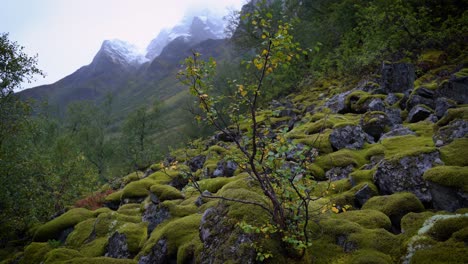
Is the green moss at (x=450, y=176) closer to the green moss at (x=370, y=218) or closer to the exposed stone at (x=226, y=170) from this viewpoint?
the green moss at (x=370, y=218)

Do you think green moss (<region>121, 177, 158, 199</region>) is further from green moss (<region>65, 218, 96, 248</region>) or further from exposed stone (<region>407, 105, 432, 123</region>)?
exposed stone (<region>407, 105, 432, 123</region>)

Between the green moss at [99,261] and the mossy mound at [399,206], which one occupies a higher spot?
the green moss at [99,261]

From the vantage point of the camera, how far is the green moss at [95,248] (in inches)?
468

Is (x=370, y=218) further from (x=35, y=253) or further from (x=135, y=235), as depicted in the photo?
(x=35, y=253)

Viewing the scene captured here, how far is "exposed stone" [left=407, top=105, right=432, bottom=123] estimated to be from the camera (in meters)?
15.9

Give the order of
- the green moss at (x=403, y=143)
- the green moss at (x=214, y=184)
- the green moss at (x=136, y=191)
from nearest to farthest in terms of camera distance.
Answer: the green moss at (x=403, y=143)
the green moss at (x=214, y=184)
the green moss at (x=136, y=191)

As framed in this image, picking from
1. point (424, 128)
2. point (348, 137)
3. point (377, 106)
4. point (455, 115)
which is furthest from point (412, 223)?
point (377, 106)

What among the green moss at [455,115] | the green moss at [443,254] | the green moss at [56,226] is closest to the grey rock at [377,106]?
the green moss at [455,115]

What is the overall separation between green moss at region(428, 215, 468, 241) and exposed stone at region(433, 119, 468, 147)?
6.30m

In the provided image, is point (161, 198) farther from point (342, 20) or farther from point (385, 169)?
point (342, 20)

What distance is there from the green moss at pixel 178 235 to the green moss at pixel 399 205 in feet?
17.6

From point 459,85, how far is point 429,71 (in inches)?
383

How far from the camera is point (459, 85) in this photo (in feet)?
50.5

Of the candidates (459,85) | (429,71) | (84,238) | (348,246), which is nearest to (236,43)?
(429,71)
